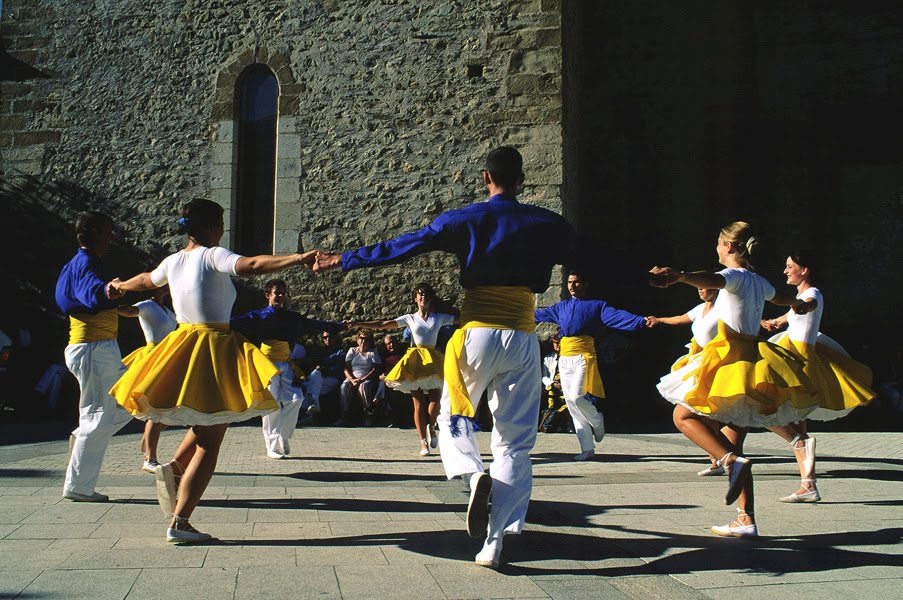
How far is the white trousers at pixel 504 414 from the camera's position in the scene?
13.0ft

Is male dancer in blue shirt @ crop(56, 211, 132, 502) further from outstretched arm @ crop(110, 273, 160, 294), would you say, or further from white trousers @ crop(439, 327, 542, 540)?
white trousers @ crop(439, 327, 542, 540)

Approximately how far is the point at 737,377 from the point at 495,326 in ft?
5.18

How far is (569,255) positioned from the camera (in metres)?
4.28

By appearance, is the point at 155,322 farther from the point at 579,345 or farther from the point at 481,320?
the point at 579,345

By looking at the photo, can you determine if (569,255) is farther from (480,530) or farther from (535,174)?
(535,174)

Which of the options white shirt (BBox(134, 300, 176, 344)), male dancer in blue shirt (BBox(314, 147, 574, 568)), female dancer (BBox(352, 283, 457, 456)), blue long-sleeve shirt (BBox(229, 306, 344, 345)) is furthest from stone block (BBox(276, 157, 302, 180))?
male dancer in blue shirt (BBox(314, 147, 574, 568))

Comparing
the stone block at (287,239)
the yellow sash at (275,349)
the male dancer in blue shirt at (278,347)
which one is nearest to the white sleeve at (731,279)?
the male dancer in blue shirt at (278,347)

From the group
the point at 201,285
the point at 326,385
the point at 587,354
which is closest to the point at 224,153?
the point at 326,385

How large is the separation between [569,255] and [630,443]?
6.55 m

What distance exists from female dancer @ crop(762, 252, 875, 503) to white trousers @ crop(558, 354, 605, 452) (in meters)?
2.47

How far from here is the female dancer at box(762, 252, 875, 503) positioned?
5.66m

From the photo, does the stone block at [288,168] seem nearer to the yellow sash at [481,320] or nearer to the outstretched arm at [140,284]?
the outstretched arm at [140,284]

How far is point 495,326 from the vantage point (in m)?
4.11

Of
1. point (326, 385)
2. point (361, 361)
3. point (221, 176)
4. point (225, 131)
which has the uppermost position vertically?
point (225, 131)
